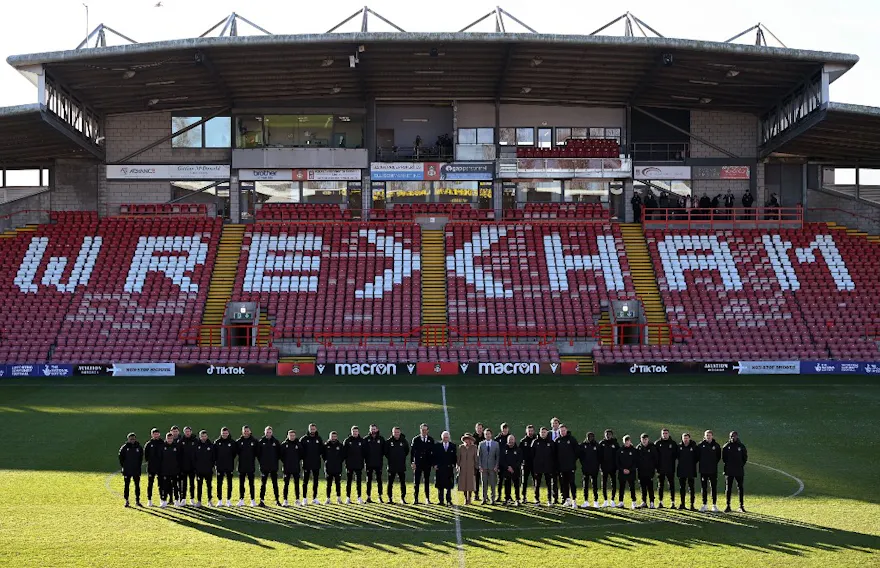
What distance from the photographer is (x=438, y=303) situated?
4219cm

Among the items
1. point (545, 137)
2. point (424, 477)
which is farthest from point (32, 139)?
point (424, 477)

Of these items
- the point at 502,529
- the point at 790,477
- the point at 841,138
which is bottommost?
the point at 502,529

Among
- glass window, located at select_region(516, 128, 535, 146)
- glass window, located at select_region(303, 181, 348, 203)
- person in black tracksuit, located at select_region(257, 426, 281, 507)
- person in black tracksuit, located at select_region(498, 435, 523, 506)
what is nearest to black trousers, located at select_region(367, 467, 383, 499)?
person in black tracksuit, located at select_region(257, 426, 281, 507)

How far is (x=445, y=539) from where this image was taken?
1592 centimetres

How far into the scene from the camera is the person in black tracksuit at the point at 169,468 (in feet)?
58.5

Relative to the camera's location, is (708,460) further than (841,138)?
No

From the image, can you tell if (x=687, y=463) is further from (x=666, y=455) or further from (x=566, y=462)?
(x=566, y=462)

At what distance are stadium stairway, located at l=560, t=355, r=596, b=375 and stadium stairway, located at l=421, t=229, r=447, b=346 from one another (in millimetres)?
4934

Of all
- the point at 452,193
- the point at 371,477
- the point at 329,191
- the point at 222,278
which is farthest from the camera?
the point at 452,193

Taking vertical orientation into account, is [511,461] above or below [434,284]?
below

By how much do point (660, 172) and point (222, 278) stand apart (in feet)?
72.5

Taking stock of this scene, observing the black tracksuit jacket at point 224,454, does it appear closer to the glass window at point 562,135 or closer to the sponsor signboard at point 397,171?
the sponsor signboard at point 397,171

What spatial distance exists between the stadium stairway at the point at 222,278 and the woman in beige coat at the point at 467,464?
901 inches

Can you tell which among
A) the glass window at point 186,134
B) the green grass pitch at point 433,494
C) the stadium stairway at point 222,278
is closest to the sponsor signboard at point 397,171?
the stadium stairway at point 222,278
